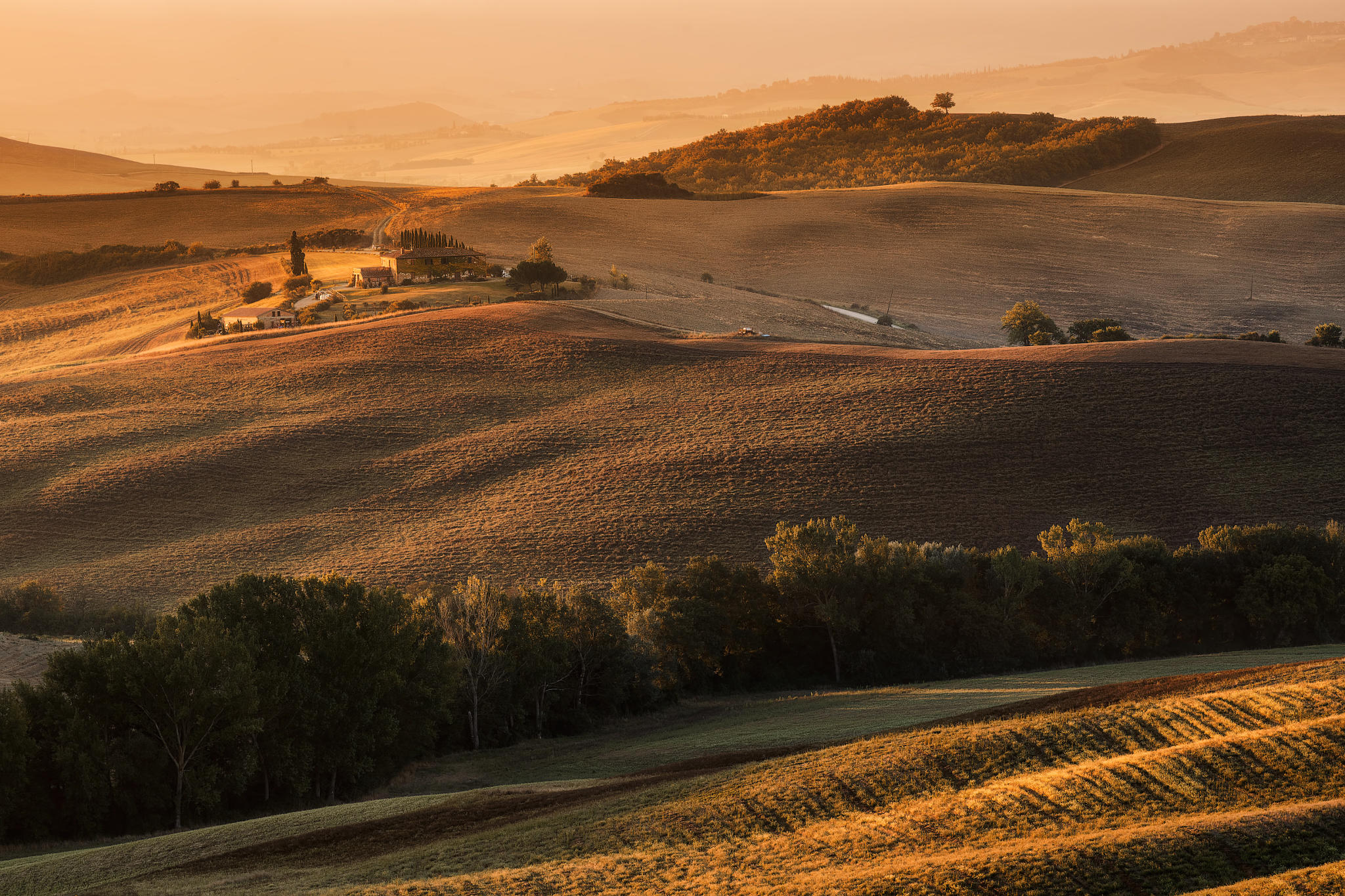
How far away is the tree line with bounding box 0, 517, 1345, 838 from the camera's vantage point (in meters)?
27.1

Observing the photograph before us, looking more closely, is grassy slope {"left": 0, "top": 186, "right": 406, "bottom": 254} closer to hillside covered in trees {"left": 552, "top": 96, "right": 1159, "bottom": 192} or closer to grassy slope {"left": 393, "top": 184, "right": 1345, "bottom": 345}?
grassy slope {"left": 393, "top": 184, "right": 1345, "bottom": 345}

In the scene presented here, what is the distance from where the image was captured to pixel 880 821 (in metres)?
17.8

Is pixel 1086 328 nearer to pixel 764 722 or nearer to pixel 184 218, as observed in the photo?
pixel 764 722

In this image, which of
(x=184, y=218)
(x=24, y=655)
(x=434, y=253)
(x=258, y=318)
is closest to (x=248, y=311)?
(x=258, y=318)

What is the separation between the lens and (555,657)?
3456cm

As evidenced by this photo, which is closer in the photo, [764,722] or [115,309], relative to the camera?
[764,722]

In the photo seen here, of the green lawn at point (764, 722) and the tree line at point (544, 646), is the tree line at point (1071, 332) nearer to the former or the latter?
the tree line at point (544, 646)

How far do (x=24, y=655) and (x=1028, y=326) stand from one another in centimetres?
7191

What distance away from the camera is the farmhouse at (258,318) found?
82.1 metres

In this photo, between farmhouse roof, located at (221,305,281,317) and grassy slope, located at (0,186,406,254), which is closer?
farmhouse roof, located at (221,305,281,317)

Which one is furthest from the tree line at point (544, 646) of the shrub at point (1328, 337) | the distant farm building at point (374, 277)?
the distant farm building at point (374, 277)

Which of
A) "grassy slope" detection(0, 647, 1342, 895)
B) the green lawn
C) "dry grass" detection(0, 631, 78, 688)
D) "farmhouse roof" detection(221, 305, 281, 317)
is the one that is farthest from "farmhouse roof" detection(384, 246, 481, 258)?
"grassy slope" detection(0, 647, 1342, 895)

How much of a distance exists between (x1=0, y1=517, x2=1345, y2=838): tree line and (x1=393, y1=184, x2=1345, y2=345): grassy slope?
43.6 m

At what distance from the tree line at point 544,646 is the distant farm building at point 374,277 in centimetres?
5704
